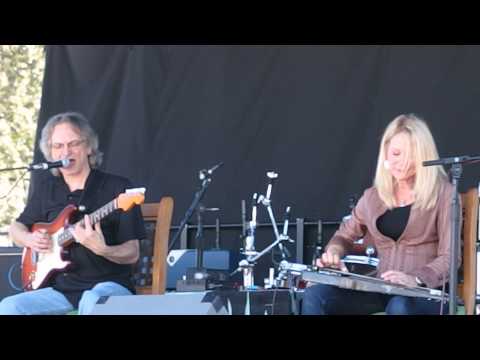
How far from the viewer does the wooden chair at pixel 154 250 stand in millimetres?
3824

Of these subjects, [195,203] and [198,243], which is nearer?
[198,243]

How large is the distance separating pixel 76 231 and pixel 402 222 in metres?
1.34

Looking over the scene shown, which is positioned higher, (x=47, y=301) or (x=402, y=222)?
(x=402, y=222)

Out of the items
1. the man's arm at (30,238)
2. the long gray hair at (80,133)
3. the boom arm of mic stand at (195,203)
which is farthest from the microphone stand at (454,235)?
the boom arm of mic stand at (195,203)

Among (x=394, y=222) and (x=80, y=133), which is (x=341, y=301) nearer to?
(x=394, y=222)

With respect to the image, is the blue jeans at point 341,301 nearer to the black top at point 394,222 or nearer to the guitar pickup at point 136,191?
the black top at point 394,222

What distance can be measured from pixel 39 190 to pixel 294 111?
2678 mm

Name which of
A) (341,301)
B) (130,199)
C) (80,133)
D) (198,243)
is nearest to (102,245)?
(130,199)

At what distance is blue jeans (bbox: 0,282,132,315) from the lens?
358 cm

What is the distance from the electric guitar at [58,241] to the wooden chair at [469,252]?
133cm

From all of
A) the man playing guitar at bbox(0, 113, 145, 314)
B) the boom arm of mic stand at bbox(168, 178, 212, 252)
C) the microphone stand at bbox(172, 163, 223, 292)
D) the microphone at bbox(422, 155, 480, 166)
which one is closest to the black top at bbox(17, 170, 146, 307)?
the man playing guitar at bbox(0, 113, 145, 314)

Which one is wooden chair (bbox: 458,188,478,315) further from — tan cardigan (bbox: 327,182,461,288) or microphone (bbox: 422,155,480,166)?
microphone (bbox: 422,155,480,166)

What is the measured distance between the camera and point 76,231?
3725 millimetres
